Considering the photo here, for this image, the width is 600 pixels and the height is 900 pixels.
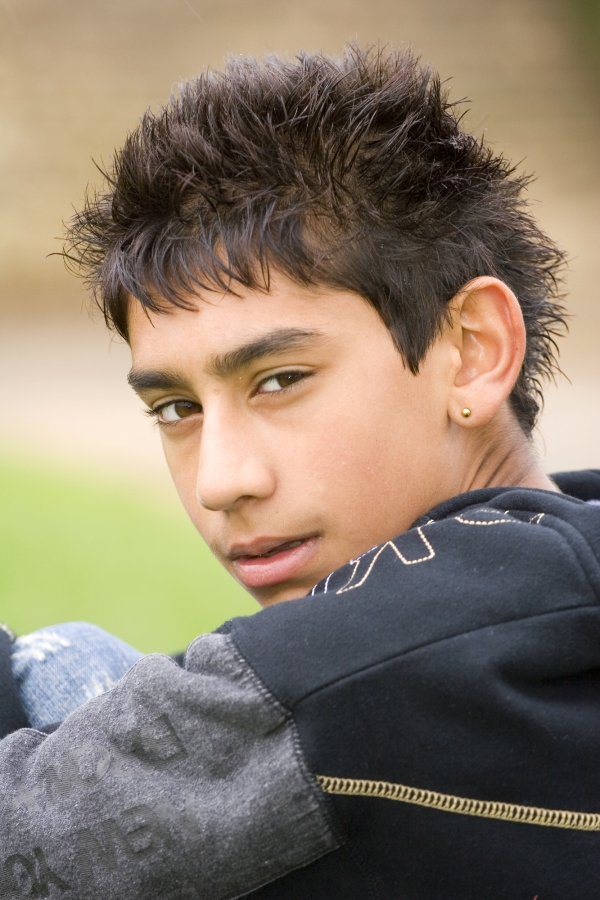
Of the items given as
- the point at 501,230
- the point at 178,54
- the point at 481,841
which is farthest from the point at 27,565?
the point at 481,841

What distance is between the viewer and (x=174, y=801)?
65 cm

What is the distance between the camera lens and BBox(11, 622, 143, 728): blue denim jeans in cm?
99

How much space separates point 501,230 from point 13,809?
0.84 metres

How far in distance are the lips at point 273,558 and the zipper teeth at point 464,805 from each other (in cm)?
30

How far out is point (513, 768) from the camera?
671 mm

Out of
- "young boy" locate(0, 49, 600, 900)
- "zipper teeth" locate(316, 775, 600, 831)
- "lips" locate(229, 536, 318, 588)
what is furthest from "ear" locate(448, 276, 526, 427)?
"zipper teeth" locate(316, 775, 600, 831)

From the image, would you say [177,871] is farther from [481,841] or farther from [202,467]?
[202,467]

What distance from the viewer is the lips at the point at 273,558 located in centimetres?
92

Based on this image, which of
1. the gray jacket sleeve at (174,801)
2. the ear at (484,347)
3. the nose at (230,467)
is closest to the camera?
the gray jacket sleeve at (174,801)

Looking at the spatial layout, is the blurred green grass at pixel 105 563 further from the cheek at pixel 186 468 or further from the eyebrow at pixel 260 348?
the eyebrow at pixel 260 348

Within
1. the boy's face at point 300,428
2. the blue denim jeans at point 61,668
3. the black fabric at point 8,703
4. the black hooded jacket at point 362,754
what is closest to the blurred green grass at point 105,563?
the blue denim jeans at point 61,668

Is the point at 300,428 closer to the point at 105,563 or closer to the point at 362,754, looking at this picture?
the point at 362,754

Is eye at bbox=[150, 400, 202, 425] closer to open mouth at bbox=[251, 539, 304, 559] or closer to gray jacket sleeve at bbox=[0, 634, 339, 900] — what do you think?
open mouth at bbox=[251, 539, 304, 559]

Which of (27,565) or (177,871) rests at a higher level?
(27,565)
